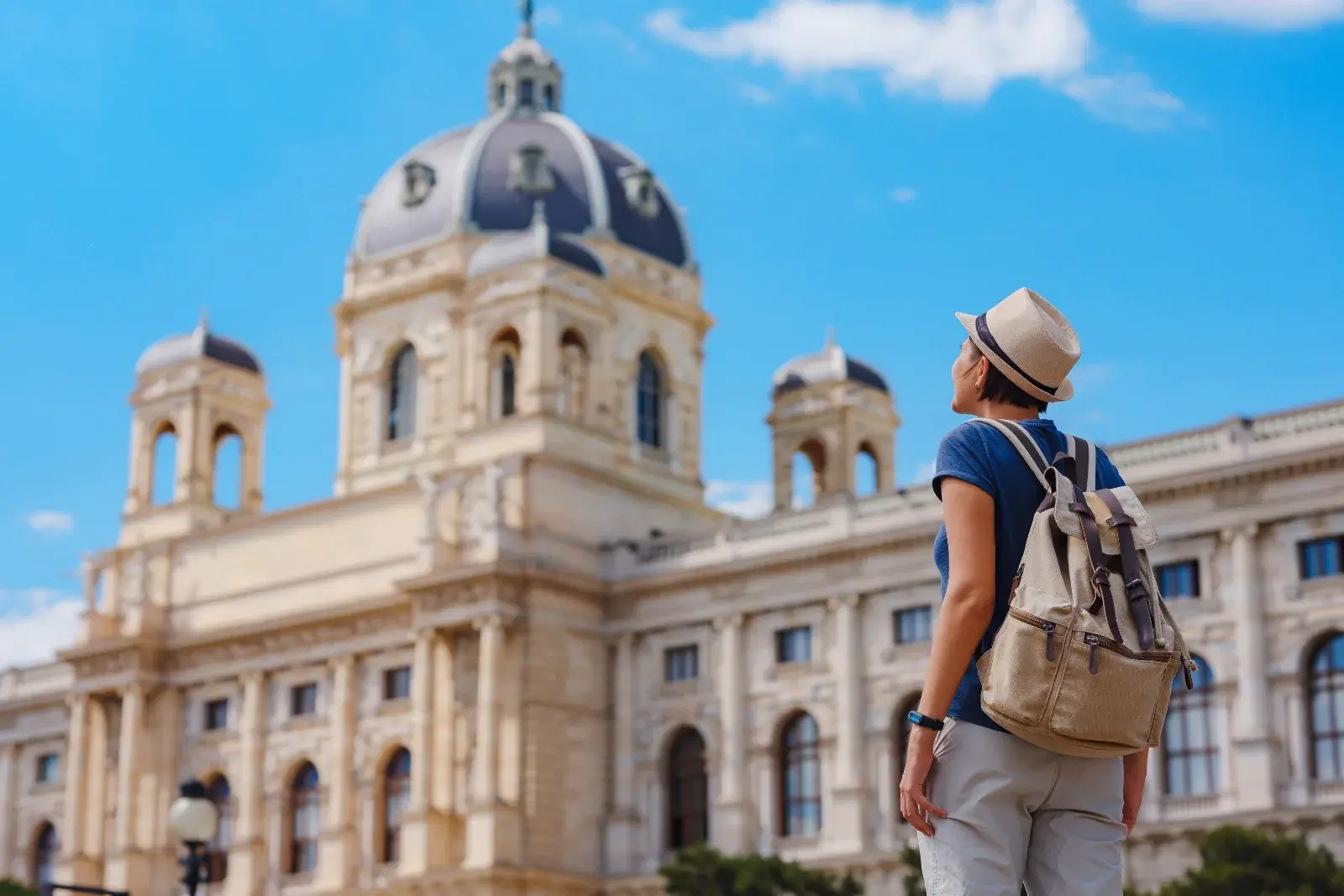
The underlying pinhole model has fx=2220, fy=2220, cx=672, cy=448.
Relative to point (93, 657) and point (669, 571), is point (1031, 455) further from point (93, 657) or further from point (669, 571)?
point (93, 657)

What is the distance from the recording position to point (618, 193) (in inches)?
2357

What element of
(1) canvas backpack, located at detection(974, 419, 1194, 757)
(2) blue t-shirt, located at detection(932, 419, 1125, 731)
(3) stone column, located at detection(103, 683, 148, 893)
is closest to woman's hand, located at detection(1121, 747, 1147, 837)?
(1) canvas backpack, located at detection(974, 419, 1194, 757)

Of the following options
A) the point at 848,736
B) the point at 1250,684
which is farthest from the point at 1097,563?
the point at 848,736

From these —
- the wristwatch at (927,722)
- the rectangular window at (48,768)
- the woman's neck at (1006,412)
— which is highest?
the rectangular window at (48,768)

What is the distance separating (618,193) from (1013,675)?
179 ft

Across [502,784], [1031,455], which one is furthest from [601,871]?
[1031,455]

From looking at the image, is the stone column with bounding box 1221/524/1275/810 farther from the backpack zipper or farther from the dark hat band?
the backpack zipper

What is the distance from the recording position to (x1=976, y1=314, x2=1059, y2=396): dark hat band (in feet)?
21.2

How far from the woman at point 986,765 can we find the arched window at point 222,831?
50602mm

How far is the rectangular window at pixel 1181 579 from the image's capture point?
42969 mm

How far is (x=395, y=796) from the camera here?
52.0 meters

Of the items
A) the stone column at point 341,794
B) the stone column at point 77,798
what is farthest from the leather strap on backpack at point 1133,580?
the stone column at point 77,798

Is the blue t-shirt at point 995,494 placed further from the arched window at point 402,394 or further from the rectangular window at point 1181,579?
the arched window at point 402,394

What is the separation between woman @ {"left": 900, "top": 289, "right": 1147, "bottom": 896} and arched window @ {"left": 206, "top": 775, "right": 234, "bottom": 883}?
50.6 m
